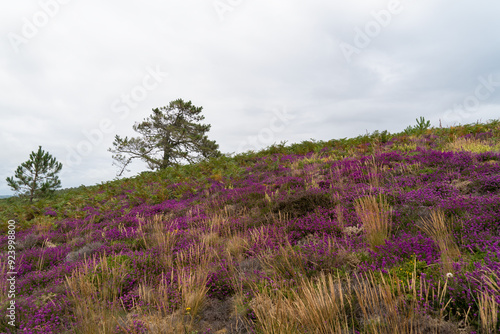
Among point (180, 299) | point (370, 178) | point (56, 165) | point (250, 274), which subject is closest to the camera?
point (180, 299)

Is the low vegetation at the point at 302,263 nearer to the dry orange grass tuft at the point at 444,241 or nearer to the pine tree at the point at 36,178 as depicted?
the dry orange grass tuft at the point at 444,241

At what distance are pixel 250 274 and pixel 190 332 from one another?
1122 millimetres

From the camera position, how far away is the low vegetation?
89.7 inches

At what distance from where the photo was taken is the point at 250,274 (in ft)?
11.8

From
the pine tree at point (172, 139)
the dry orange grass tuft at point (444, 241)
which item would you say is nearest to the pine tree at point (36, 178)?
the pine tree at point (172, 139)

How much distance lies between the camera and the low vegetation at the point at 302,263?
7.48 ft

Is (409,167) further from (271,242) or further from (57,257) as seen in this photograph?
(57,257)

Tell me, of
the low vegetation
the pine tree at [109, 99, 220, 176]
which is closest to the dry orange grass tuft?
the low vegetation

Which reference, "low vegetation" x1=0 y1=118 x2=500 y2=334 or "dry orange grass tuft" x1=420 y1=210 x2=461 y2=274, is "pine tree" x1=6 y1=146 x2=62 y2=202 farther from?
"dry orange grass tuft" x1=420 y1=210 x2=461 y2=274

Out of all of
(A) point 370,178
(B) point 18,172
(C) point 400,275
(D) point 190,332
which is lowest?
(D) point 190,332

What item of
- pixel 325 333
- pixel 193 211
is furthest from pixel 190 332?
pixel 193 211

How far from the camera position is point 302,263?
3.50 meters

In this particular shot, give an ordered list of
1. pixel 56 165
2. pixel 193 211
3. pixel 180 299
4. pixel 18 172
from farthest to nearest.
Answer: pixel 56 165, pixel 18 172, pixel 193 211, pixel 180 299

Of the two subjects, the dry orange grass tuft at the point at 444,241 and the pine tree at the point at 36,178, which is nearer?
the dry orange grass tuft at the point at 444,241
